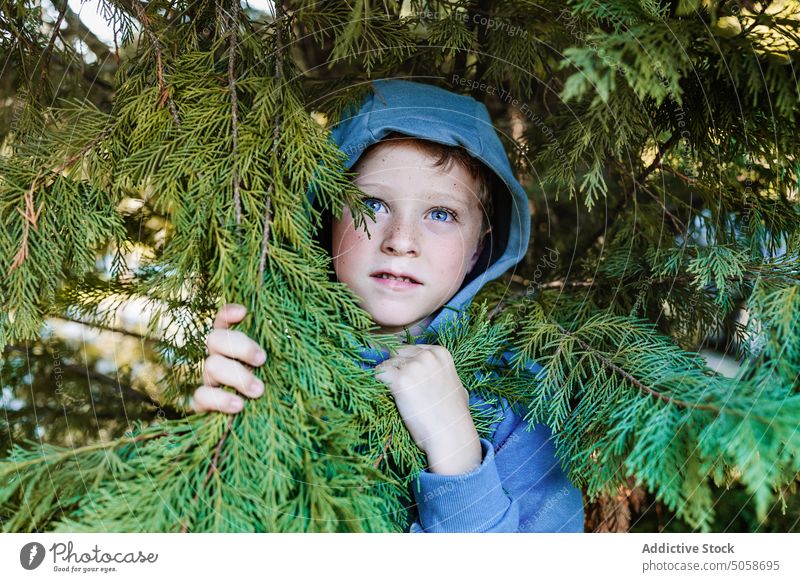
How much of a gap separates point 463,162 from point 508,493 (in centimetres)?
57

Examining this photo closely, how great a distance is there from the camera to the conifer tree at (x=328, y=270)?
0.68 metres

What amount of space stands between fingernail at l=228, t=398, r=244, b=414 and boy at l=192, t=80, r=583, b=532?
0.21 m

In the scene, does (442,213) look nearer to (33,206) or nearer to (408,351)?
(408,351)

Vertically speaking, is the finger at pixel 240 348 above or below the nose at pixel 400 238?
below

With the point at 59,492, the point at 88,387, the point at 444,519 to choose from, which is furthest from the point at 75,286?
the point at 444,519

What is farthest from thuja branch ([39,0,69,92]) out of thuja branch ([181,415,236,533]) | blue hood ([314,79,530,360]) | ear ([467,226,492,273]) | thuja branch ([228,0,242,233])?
ear ([467,226,492,273])

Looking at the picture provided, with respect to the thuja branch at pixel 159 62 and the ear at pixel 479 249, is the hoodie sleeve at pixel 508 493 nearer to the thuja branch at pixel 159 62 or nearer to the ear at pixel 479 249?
the ear at pixel 479 249

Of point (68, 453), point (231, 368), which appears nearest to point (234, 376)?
point (231, 368)

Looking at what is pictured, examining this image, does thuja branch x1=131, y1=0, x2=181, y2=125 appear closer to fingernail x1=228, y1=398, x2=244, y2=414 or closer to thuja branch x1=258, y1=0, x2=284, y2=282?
thuja branch x1=258, y1=0, x2=284, y2=282

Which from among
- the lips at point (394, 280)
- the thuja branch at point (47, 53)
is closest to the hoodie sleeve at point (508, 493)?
the lips at point (394, 280)

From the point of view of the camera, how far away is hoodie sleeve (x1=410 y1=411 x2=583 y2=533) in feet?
2.81

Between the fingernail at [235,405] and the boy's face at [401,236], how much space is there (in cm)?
36
